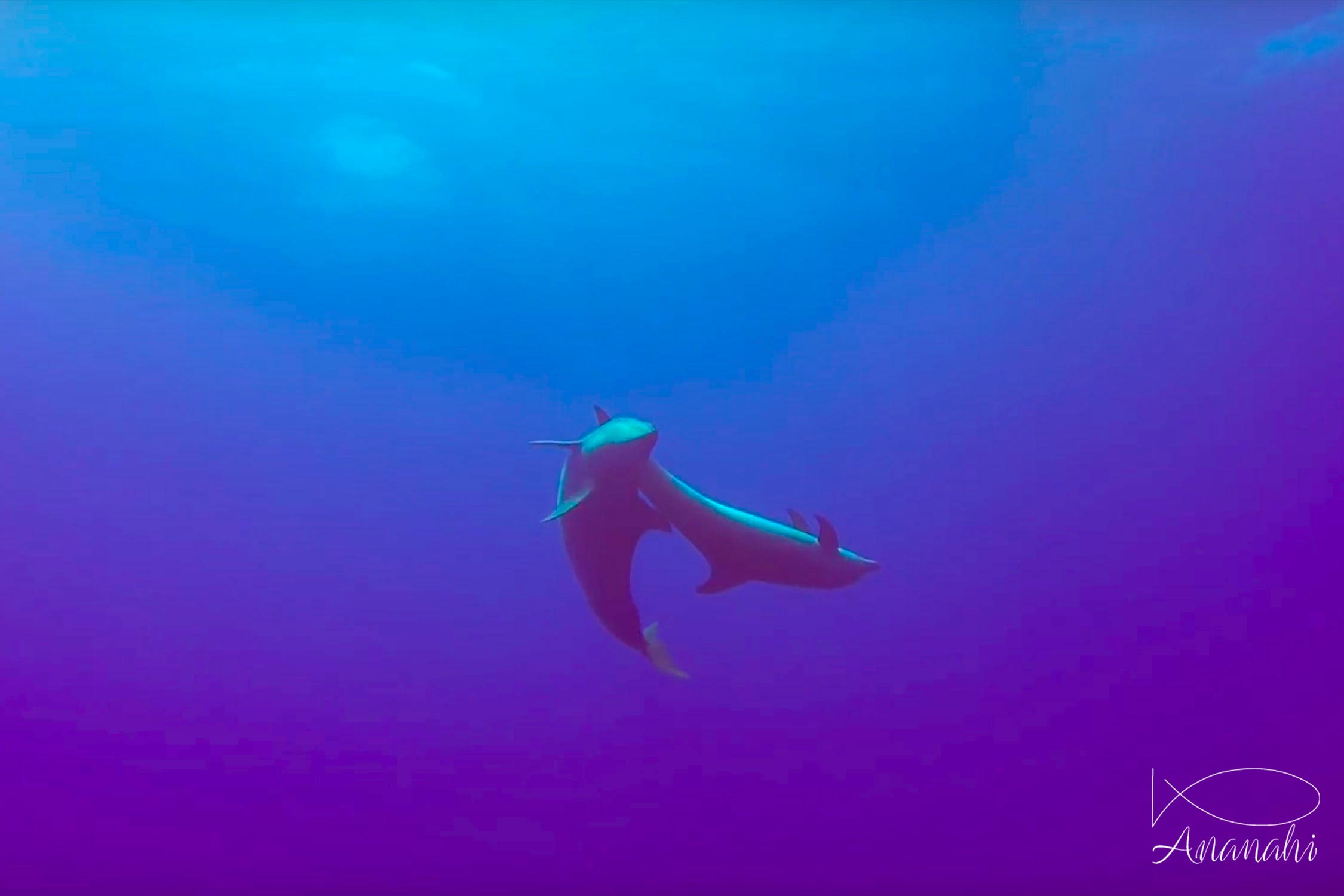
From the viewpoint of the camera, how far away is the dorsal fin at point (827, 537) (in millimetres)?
3443

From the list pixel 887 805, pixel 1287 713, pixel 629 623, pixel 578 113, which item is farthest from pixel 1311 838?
pixel 578 113

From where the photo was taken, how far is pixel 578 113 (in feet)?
16.8

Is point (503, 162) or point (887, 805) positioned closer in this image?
point (887, 805)

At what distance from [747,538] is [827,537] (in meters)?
0.33

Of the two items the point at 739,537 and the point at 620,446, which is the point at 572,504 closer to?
the point at 620,446

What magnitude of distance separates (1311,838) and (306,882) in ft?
17.8

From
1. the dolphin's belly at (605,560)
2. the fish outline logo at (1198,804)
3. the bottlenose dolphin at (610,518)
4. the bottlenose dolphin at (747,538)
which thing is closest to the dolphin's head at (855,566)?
the bottlenose dolphin at (747,538)

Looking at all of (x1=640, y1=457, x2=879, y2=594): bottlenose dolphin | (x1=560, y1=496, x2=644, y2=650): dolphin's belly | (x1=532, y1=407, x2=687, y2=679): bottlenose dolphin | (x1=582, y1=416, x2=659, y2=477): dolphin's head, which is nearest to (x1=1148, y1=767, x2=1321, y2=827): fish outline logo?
(x1=640, y1=457, x2=879, y2=594): bottlenose dolphin

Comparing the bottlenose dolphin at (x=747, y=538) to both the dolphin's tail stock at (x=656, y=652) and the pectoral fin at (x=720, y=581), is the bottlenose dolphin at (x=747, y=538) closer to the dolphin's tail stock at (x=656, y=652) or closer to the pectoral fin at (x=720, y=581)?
the pectoral fin at (x=720, y=581)

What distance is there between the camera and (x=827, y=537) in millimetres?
3496

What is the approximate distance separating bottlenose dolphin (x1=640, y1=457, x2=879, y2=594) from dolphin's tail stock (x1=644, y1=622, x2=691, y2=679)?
0.43m

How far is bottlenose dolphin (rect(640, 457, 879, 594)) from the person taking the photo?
3521mm

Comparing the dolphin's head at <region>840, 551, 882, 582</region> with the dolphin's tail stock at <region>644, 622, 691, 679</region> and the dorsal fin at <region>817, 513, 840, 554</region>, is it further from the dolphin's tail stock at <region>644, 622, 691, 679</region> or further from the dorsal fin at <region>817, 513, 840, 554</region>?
the dolphin's tail stock at <region>644, 622, 691, 679</region>

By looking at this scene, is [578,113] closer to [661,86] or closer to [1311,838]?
[661,86]
